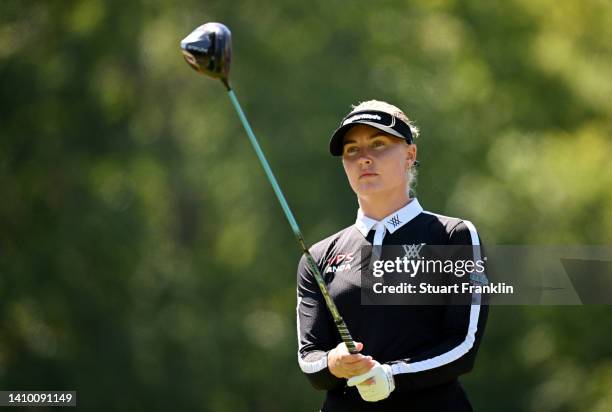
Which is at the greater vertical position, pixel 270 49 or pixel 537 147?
pixel 270 49

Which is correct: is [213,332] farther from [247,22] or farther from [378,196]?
[378,196]

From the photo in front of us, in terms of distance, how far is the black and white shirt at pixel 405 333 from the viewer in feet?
13.9

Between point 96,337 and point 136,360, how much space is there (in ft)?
2.32

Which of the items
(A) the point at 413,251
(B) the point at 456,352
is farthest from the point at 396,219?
(B) the point at 456,352

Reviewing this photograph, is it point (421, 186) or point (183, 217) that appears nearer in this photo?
point (421, 186)

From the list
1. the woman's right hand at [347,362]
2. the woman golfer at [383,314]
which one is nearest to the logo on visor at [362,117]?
the woman golfer at [383,314]

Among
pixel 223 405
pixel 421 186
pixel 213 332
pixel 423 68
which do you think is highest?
pixel 423 68

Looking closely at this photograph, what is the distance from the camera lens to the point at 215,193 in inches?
734

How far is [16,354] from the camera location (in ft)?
56.6

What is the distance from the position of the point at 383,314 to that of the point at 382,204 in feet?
1.53

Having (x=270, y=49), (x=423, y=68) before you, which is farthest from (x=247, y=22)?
(x=423, y=68)

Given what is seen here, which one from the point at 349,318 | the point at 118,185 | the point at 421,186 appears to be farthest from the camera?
the point at 118,185

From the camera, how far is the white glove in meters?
4.12

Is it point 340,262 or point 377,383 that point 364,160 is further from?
point 377,383
